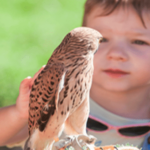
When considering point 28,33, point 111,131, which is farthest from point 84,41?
point 28,33

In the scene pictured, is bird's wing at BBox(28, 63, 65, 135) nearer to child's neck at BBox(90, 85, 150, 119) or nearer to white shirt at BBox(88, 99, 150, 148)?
white shirt at BBox(88, 99, 150, 148)

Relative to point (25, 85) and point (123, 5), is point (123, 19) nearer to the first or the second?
point (123, 5)

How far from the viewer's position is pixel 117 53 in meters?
1.81

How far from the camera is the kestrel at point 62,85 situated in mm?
1125

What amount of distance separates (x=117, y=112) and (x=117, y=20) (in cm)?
68

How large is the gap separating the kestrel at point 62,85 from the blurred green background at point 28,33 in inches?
64.6

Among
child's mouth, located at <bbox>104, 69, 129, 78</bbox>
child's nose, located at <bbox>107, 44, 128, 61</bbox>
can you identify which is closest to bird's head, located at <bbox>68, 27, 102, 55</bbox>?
child's nose, located at <bbox>107, 44, 128, 61</bbox>

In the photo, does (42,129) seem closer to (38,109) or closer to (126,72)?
(38,109)

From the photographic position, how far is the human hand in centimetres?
148

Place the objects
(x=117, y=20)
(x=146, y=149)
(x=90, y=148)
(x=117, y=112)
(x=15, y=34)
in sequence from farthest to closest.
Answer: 1. (x=15, y=34)
2. (x=117, y=112)
3. (x=117, y=20)
4. (x=146, y=149)
5. (x=90, y=148)

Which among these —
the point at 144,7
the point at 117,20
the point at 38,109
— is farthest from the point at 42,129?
the point at 144,7

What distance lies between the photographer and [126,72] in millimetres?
1900

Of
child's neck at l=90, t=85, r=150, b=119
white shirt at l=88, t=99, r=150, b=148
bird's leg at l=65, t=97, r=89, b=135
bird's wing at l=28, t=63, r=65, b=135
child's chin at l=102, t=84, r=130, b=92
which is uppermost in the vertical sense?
bird's wing at l=28, t=63, r=65, b=135

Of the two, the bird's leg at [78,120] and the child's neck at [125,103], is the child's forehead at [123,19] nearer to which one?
the child's neck at [125,103]
